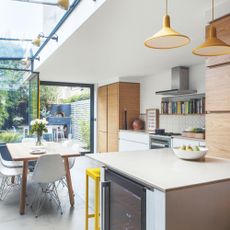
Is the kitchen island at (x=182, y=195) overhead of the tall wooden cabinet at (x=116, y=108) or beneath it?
beneath

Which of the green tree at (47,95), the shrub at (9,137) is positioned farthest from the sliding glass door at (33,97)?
the green tree at (47,95)

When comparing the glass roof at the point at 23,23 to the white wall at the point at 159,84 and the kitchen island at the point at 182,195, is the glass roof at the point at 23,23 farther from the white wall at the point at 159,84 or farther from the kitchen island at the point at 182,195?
the white wall at the point at 159,84

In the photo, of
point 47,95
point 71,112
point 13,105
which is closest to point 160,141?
point 13,105

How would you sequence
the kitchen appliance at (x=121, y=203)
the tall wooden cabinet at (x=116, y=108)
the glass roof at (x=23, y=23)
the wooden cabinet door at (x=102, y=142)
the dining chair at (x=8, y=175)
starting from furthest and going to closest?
the wooden cabinet door at (x=102, y=142) < the tall wooden cabinet at (x=116, y=108) < the dining chair at (x=8, y=175) < the glass roof at (x=23, y=23) < the kitchen appliance at (x=121, y=203)

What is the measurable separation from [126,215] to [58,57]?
3.21 m

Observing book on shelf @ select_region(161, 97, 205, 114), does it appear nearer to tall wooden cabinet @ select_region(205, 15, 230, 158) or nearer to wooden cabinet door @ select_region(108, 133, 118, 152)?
wooden cabinet door @ select_region(108, 133, 118, 152)

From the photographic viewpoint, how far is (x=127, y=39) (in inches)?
124

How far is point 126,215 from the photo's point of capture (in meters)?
1.71

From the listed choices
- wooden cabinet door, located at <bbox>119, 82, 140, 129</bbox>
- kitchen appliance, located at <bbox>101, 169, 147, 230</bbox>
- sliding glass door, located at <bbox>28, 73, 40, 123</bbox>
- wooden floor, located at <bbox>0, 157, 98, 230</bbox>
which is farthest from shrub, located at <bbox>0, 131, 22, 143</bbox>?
kitchen appliance, located at <bbox>101, 169, 147, 230</bbox>

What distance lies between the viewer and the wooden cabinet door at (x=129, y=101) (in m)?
6.35

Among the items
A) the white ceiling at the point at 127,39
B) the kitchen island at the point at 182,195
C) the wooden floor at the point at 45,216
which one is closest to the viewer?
the kitchen island at the point at 182,195

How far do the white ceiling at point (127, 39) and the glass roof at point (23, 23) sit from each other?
46 cm

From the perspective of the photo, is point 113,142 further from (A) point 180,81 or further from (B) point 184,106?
(A) point 180,81

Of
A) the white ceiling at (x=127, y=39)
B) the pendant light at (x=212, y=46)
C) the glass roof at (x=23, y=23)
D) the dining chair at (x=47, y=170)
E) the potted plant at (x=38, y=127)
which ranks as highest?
the glass roof at (x=23, y=23)
